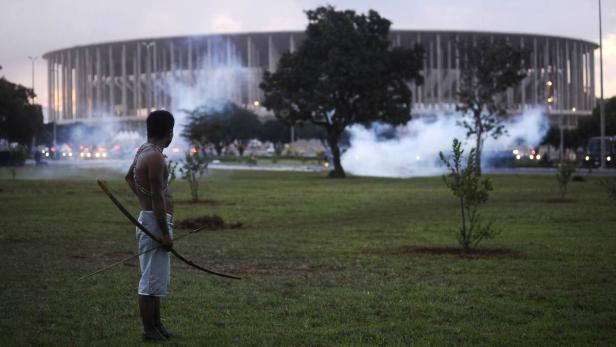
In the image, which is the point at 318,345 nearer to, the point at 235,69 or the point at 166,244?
the point at 166,244

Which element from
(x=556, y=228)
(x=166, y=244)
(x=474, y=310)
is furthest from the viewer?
(x=556, y=228)

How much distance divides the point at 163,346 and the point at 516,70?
52719mm

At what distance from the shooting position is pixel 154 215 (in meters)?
7.73

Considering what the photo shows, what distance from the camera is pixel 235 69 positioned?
148m

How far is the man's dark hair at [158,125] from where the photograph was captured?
25.8 feet

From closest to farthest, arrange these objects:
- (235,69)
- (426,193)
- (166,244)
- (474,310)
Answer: (166,244), (474,310), (426,193), (235,69)

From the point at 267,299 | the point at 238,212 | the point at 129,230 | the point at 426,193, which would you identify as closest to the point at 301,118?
the point at 426,193

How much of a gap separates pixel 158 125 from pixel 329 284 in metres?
4.34

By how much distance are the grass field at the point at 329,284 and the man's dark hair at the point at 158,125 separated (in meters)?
1.99

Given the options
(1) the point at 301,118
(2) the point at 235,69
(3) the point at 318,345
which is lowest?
(3) the point at 318,345

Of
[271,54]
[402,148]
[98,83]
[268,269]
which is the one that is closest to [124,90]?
[98,83]

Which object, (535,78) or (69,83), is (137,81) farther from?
(535,78)

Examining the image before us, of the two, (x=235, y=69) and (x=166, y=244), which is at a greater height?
(x=235, y=69)

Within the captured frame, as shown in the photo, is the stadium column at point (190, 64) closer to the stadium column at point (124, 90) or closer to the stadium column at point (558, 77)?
the stadium column at point (124, 90)
